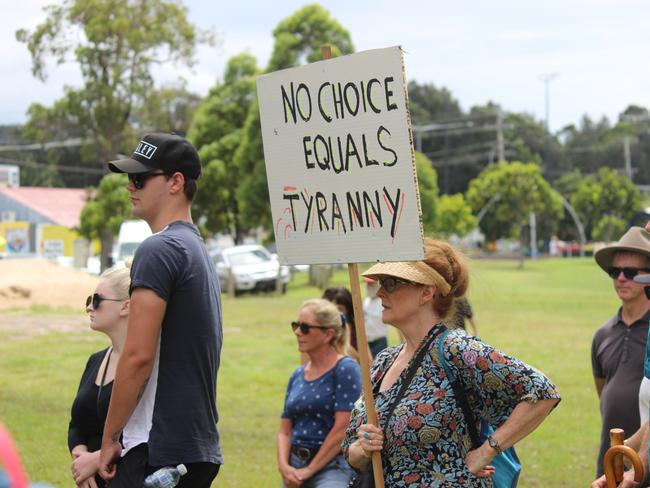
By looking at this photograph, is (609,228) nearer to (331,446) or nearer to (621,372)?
(621,372)

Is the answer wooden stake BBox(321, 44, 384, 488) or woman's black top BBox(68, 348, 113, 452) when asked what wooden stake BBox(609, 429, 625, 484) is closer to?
wooden stake BBox(321, 44, 384, 488)

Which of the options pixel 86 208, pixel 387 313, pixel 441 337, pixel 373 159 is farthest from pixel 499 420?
pixel 86 208

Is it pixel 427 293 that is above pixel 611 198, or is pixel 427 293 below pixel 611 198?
above

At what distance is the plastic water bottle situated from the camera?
3590 mm

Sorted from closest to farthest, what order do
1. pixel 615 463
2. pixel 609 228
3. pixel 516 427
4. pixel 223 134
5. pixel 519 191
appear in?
pixel 516 427 → pixel 615 463 → pixel 223 134 → pixel 519 191 → pixel 609 228

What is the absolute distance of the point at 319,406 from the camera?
5551 mm

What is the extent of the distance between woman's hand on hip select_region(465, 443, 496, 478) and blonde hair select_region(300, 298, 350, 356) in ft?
7.18

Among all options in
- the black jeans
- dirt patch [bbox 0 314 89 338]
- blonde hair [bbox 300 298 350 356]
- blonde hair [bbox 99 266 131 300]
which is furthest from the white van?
the black jeans

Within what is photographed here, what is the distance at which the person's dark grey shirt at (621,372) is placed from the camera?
18.0 ft

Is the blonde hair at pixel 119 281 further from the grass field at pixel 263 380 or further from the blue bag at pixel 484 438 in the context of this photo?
the grass field at pixel 263 380

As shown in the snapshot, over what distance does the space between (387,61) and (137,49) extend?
148ft

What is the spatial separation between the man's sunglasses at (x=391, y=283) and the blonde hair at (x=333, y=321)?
183 centimetres

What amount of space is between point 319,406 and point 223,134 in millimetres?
40019

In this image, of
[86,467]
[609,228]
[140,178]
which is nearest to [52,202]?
[609,228]
